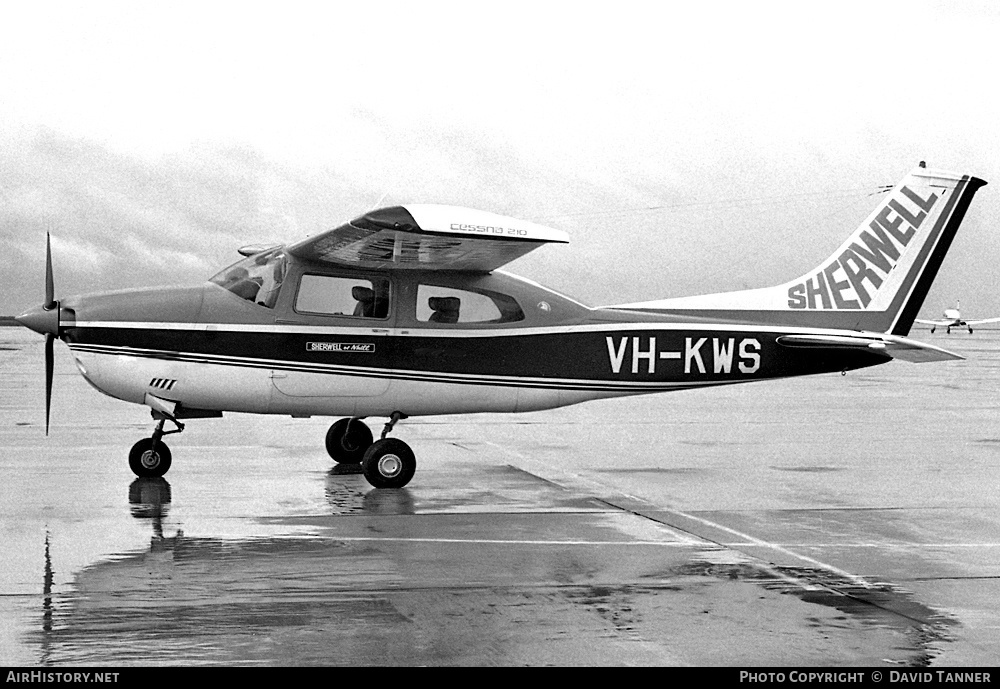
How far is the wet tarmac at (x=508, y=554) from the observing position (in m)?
5.47

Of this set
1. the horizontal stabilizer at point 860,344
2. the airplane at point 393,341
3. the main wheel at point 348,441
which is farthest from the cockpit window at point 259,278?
the horizontal stabilizer at point 860,344

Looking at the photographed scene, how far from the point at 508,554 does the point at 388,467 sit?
3.09 meters

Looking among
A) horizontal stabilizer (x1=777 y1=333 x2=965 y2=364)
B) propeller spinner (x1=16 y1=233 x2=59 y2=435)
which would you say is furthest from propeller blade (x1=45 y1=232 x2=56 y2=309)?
horizontal stabilizer (x1=777 y1=333 x2=965 y2=364)

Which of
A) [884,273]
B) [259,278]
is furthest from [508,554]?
[884,273]

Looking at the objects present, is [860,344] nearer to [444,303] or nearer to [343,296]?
[444,303]

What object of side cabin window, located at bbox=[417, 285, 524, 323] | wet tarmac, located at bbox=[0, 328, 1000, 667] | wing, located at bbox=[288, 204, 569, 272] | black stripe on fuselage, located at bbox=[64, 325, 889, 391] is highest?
wing, located at bbox=[288, 204, 569, 272]

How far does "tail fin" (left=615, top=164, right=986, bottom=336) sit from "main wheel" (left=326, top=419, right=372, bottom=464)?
10.5 feet

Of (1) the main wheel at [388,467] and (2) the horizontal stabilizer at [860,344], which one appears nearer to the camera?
(1) the main wheel at [388,467]

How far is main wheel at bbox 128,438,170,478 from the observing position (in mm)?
10969

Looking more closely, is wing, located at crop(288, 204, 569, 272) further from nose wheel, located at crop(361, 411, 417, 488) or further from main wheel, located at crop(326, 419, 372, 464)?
main wheel, located at crop(326, 419, 372, 464)

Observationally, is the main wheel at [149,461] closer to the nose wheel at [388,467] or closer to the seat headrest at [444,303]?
the nose wheel at [388,467]

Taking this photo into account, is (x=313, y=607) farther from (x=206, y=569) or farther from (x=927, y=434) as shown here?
(x=927, y=434)

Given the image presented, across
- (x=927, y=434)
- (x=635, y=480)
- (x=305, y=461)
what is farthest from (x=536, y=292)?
(x=927, y=434)

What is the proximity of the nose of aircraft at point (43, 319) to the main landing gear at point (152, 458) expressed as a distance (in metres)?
1.25
